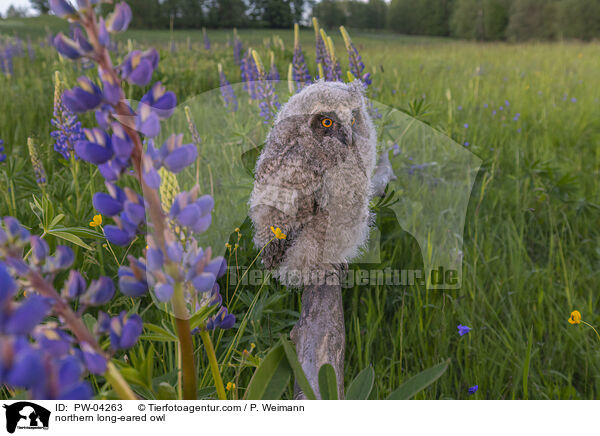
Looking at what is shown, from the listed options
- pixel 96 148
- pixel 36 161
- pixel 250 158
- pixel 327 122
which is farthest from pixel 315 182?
pixel 36 161

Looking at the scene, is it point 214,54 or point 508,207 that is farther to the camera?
point 214,54

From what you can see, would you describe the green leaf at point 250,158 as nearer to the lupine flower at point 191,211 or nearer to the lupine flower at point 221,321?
the lupine flower at point 221,321

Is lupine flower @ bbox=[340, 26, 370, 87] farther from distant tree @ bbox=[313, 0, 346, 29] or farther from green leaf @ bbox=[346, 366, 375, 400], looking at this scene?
green leaf @ bbox=[346, 366, 375, 400]

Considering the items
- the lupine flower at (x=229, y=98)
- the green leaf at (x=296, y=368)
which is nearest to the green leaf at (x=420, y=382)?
the green leaf at (x=296, y=368)

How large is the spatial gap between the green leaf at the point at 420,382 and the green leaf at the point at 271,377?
205mm

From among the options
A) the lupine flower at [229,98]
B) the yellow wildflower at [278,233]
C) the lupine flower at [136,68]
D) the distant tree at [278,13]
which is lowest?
the yellow wildflower at [278,233]

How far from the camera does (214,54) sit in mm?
4406

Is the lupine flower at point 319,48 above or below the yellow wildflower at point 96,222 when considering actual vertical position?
above

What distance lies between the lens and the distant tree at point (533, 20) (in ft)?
10.1

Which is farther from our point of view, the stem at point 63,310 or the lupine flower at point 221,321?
the lupine flower at point 221,321

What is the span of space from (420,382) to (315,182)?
518 mm
